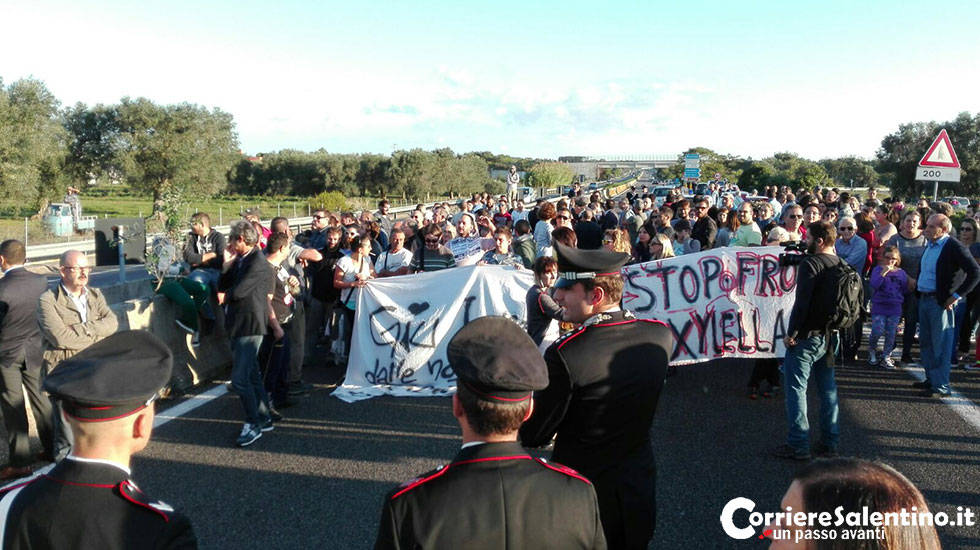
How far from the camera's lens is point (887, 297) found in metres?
8.77

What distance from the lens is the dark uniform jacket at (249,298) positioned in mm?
6043

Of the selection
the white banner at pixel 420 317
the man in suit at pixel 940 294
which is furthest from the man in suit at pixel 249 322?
the man in suit at pixel 940 294

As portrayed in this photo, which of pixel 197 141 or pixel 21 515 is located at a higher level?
pixel 197 141

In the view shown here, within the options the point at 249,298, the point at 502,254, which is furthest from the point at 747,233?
the point at 249,298

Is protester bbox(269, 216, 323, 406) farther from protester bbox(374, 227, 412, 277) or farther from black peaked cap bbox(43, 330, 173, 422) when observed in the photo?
black peaked cap bbox(43, 330, 173, 422)

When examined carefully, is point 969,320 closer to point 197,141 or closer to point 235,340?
point 235,340

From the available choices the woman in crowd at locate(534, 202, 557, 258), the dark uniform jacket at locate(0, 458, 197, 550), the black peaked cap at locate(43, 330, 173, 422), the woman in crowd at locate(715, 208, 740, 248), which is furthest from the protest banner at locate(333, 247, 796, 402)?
the dark uniform jacket at locate(0, 458, 197, 550)

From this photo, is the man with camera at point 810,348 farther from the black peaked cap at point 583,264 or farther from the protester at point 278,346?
the protester at point 278,346

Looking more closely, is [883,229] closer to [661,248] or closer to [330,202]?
[661,248]

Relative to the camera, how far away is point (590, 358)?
2.83m

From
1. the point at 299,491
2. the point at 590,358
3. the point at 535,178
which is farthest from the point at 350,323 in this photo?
the point at 535,178

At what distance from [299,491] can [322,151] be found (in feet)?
231

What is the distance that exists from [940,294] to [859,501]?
7082mm

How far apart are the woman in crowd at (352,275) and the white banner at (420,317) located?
16 centimetres
